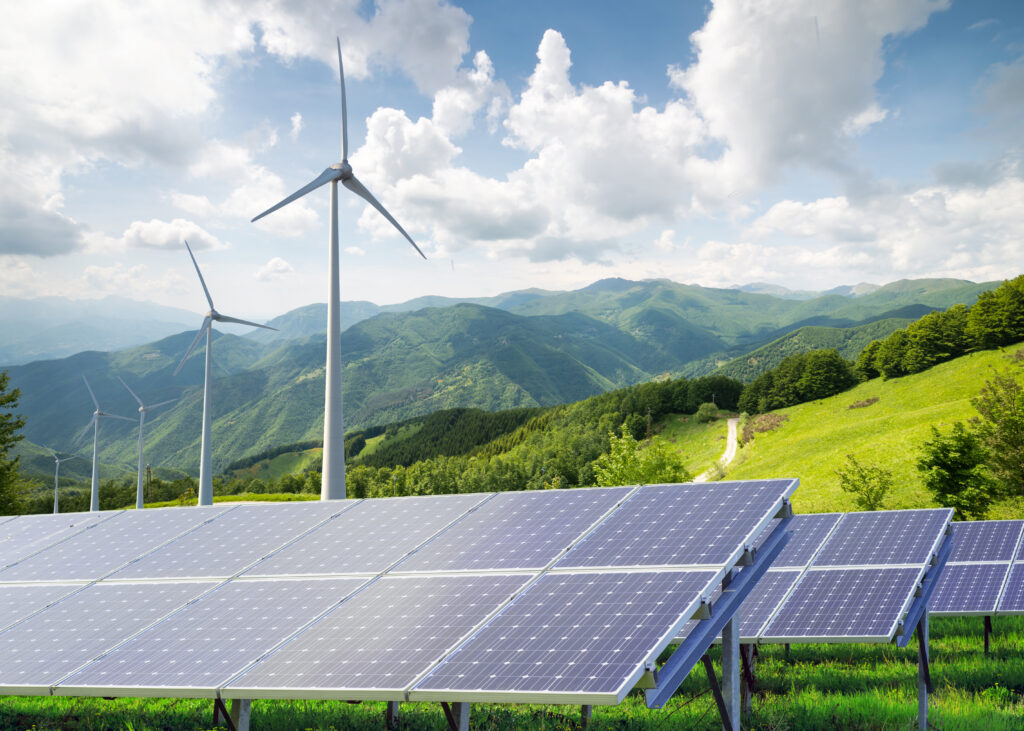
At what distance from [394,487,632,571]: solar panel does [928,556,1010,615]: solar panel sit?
1467 centimetres

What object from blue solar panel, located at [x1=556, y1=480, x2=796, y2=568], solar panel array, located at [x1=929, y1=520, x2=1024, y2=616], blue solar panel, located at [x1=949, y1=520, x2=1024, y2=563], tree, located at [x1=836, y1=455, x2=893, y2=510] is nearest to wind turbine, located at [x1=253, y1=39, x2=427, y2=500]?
blue solar panel, located at [x1=556, y1=480, x2=796, y2=568]

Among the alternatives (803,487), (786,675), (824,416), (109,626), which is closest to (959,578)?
(786,675)

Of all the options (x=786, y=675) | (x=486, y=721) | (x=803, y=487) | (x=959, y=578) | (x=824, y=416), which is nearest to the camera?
(x=486, y=721)

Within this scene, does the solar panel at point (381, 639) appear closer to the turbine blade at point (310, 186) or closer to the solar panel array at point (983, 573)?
the solar panel array at point (983, 573)

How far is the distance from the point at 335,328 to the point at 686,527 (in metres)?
19.6

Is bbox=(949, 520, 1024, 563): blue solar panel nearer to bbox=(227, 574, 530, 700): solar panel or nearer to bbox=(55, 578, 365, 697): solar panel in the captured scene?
bbox=(227, 574, 530, 700): solar panel

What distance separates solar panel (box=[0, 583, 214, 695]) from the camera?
11461 mm

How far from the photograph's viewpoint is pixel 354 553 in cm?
1380

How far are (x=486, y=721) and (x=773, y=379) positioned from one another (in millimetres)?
184203

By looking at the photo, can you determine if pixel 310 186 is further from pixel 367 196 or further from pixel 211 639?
pixel 211 639

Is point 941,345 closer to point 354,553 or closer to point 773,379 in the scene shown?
point 773,379

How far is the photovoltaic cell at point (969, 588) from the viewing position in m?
22.4

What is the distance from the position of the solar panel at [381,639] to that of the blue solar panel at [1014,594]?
64.1 feet

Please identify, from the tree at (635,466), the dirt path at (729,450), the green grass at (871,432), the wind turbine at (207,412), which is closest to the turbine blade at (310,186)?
the wind turbine at (207,412)
